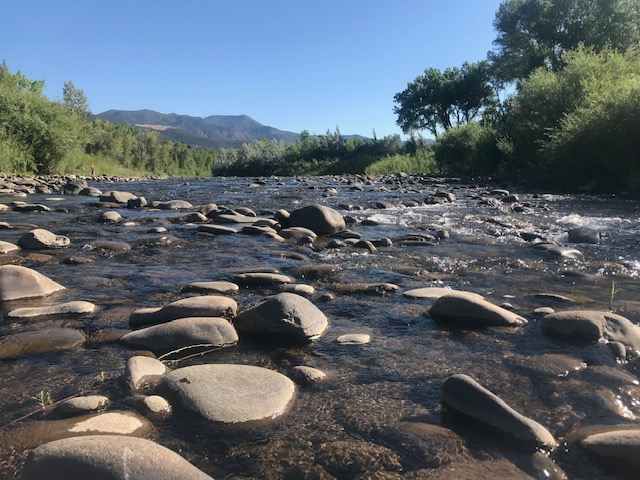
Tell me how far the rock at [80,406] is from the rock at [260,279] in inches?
93.9

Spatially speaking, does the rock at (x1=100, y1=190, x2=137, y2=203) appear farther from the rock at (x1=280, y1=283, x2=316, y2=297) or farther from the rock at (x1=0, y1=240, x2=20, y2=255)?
the rock at (x1=280, y1=283, x2=316, y2=297)

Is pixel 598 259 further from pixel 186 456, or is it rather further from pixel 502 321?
pixel 186 456

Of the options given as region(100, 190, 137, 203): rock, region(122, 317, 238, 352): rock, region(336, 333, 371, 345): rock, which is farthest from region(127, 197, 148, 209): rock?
region(336, 333, 371, 345): rock

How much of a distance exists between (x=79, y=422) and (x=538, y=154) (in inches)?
891

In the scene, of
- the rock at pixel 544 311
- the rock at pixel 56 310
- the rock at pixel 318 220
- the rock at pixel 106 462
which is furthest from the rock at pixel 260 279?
the rock at pixel 318 220

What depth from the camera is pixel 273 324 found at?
3281mm

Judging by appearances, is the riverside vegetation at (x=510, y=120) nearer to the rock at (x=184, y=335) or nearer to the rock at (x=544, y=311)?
the rock at (x=544, y=311)

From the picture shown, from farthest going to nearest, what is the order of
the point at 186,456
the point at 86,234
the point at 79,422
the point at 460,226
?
1. the point at 460,226
2. the point at 86,234
3. the point at 79,422
4. the point at 186,456

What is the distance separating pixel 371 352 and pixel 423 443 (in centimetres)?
103

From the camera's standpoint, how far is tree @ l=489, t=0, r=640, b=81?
35.7 m

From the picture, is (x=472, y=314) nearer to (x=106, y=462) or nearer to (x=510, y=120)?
(x=106, y=462)

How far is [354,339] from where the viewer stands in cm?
326

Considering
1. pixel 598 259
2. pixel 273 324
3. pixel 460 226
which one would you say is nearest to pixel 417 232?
pixel 460 226

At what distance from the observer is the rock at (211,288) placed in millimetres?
4289
